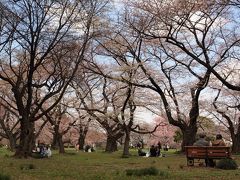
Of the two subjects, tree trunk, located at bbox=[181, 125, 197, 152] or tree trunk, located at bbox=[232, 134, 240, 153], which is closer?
tree trunk, located at bbox=[181, 125, 197, 152]

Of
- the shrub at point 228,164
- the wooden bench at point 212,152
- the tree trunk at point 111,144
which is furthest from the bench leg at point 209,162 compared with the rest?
the tree trunk at point 111,144

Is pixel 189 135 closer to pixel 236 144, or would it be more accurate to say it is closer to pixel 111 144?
pixel 236 144

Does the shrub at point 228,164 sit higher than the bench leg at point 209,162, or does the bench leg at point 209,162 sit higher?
the bench leg at point 209,162

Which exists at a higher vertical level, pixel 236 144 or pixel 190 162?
pixel 236 144

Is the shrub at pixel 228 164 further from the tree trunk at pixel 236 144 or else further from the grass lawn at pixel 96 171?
the tree trunk at pixel 236 144

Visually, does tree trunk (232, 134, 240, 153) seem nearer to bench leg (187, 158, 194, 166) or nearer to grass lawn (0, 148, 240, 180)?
grass lawn (0, 148, 240, 180)

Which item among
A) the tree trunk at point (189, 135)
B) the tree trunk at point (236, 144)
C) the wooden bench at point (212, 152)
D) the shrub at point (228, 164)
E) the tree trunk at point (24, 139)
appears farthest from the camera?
the tree trunk at point (236, 144)

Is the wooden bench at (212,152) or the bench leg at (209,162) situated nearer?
the wooden bench at (212,152)

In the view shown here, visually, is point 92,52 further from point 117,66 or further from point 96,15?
point 96,15

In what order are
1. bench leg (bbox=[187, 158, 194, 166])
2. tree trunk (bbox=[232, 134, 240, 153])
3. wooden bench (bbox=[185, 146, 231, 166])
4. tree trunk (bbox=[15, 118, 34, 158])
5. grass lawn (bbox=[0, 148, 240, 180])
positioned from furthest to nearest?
tree trunk (bbox=[232, 134, 240, 153]) → tree trunk (bbox=[15, 118, 34, 158]) → bench leg (bbox=[187, 158, 194, 166]) → wooden bench (bbox=[185, 146, 231, 166]) → grass lawn (bbox=[0, 148, 240, 180])

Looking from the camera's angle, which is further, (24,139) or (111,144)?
(111,144)

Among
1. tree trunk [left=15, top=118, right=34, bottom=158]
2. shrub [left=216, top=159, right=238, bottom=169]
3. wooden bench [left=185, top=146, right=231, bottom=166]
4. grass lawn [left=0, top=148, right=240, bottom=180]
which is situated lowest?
grass lawn [left=0, top=148, right=240, bottom=180]

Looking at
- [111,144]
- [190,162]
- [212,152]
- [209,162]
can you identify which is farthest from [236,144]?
[212,152]

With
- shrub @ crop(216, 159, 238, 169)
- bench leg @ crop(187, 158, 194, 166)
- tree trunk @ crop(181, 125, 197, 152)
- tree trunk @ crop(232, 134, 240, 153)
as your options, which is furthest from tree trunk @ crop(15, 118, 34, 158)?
tree trunk @ crop(232, 134, 240, 153)
